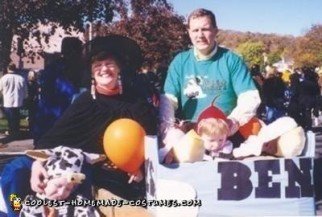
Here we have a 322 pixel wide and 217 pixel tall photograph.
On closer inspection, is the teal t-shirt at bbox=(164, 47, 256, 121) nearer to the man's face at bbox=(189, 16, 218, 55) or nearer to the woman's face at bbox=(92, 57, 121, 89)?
the man's face at bbox=(189, 16, 218, 55)

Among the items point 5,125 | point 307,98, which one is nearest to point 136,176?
point 307,98

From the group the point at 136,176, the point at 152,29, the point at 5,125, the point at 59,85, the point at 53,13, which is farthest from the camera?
the point at 5,125

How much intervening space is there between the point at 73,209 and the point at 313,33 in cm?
247

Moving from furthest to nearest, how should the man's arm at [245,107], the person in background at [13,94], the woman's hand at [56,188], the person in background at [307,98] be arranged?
the person in background at [307,98] → the person in background at [13,94] → the man's arm at [245,107] → the woman's hand at [56,188]

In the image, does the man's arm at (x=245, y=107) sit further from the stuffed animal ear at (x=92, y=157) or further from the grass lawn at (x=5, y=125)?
the grass lawn at (x=5, y=125)

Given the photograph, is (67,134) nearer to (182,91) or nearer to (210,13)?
(182,91)

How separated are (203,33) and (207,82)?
152 millimetres

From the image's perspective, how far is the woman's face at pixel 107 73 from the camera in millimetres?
1447

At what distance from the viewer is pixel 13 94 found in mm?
5730

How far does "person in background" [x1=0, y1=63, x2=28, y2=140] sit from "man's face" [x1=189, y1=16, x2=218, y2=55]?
12.8 ft

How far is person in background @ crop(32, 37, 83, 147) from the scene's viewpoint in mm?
2217

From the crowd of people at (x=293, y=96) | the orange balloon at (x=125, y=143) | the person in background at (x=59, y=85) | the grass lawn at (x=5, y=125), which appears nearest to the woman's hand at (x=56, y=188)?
the orange balloon at (x=125, y=143)

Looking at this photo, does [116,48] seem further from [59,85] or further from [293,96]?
[293,96]

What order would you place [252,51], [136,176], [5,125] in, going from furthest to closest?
[5,125], [252,51], [136,176]
